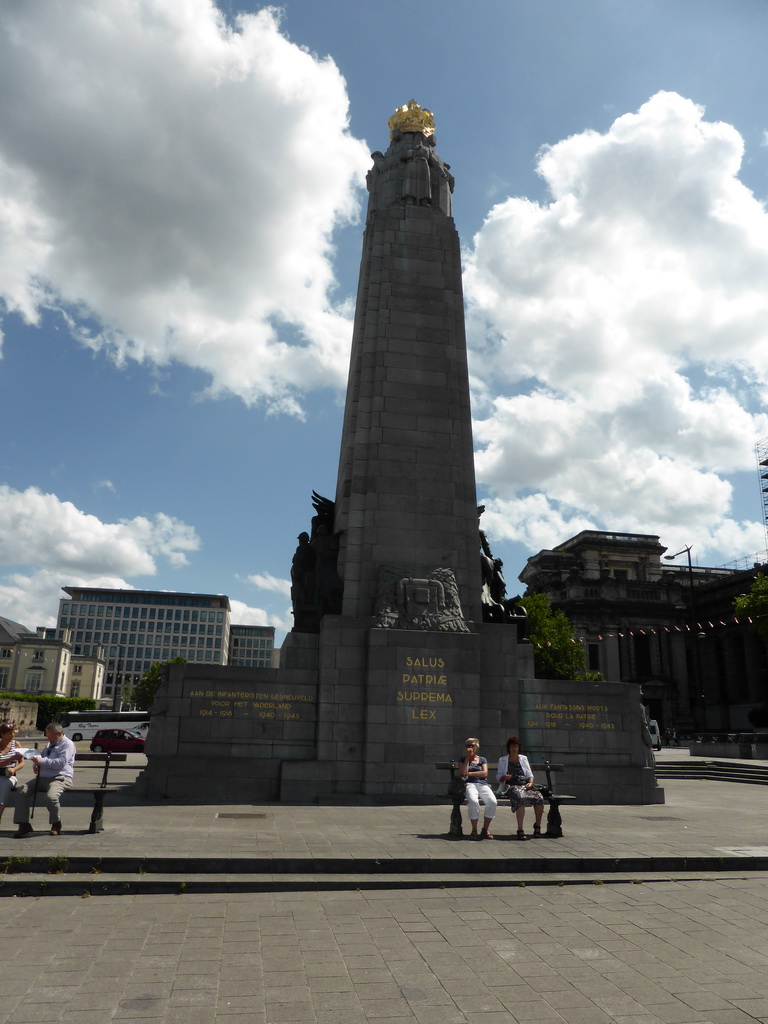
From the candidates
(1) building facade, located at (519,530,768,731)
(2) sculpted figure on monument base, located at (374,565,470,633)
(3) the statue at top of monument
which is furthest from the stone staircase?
(1) building facade, located at (519,530,768,731)

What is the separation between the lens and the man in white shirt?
1095 cm

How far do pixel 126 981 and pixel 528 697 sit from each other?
14.8 metres

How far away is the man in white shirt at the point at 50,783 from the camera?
1095cm

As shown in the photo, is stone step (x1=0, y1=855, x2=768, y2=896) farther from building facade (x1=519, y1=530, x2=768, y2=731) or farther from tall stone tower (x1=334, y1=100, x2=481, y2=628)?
building facade (x1=519, y1=530, x2=768, y2=731)

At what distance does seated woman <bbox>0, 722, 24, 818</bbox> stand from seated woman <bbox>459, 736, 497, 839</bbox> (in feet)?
23.0

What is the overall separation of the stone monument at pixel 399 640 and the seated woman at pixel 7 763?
571 centimetres

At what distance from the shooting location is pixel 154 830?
1184 centimetres

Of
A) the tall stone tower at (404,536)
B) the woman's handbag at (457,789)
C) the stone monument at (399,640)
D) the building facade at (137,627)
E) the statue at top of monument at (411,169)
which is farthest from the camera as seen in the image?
the building facade at (137,627)

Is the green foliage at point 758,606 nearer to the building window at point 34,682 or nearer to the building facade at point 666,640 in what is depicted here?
the building facade at point 666,640

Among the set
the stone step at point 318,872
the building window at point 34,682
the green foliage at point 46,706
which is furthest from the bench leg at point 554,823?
the building window at point 34,682

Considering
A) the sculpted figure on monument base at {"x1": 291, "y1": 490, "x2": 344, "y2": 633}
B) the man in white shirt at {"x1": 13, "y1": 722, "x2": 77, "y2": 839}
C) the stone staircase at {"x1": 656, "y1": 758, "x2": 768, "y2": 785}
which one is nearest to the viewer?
the man in white shirt at {"x1": 13, "y1": 722, "x2": 77, "y2": 839}

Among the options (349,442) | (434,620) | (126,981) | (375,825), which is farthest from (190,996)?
(349,442)

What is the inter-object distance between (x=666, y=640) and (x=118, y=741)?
6316 centimetres

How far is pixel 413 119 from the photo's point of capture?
24.3 metres
